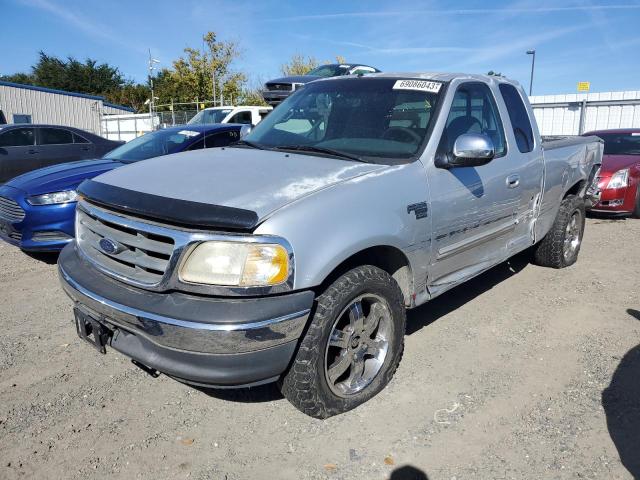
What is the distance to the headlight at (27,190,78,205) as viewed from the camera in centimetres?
533

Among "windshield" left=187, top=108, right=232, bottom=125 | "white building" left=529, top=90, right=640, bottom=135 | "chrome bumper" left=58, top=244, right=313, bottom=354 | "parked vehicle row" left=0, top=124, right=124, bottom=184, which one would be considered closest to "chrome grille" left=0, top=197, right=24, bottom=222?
"chrome bumper" left=58, top=244, right=313, bottom=354

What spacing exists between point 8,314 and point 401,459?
3.60 metres

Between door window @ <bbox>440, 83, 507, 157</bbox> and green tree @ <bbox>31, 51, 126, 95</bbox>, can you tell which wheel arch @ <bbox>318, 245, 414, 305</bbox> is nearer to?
door window @ <bbox>440, 83, 507, 157</bbox>

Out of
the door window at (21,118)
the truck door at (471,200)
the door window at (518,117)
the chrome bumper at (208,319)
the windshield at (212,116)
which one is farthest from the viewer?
the door window at (21,118)

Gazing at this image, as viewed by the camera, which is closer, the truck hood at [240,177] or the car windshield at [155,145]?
the truck hood at [240,177]

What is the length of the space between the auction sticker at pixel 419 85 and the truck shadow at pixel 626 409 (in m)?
2.30

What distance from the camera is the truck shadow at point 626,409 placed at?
8.69ft

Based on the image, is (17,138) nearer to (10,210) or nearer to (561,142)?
(10,210)

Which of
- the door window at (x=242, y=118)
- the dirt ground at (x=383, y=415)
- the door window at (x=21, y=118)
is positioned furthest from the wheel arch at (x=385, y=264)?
the door window at (x=21, y=118)

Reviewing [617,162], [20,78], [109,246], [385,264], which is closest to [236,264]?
[109,246]

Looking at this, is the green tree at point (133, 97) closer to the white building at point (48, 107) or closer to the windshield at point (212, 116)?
the white building at point (48, 107)

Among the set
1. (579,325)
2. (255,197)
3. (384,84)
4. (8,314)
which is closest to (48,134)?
(8,314)

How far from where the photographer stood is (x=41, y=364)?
355 centimetres

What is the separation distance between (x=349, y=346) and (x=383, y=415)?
18.2 inches
